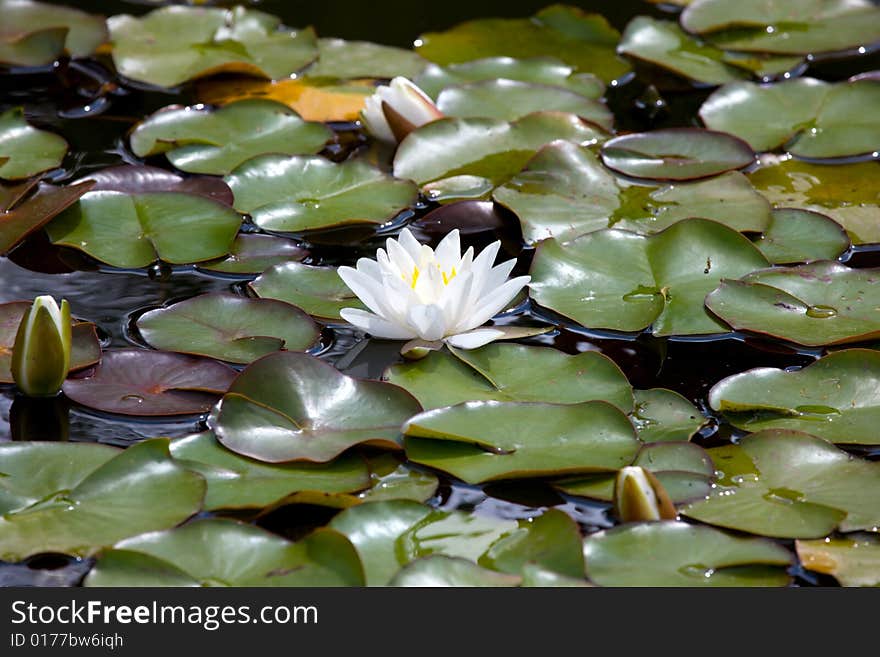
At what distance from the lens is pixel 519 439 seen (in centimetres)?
199

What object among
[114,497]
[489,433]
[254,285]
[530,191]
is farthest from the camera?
[530,191]

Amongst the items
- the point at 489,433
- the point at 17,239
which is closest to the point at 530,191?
the point at 489,433

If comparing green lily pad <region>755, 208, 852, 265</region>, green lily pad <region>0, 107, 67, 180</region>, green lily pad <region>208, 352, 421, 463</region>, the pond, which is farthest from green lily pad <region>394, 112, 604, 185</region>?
green lily pad <region>208, 352, 421, 463</region>

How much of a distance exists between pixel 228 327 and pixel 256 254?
1.31 ft

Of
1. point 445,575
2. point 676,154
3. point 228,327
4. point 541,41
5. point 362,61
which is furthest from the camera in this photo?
point 541,41

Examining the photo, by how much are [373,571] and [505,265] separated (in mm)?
865

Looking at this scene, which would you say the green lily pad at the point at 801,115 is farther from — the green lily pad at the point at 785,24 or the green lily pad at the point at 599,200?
the green lily pad at the point at 785,24

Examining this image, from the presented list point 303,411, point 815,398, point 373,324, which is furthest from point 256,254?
point 815,398

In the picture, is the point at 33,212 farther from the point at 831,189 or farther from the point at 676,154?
the point at 831,189

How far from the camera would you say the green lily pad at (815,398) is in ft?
6.86

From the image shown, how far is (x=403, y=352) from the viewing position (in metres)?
2.22

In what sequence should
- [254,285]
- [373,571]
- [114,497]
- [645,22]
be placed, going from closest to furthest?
1. [373,571]
2. [114,497]
3. [254,285]
4. [645,22]

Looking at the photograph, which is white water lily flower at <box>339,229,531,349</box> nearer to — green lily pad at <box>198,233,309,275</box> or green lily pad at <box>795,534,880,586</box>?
green lily pad at <box>198,233,309,275</box>

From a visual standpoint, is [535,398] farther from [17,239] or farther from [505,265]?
[17,239]
